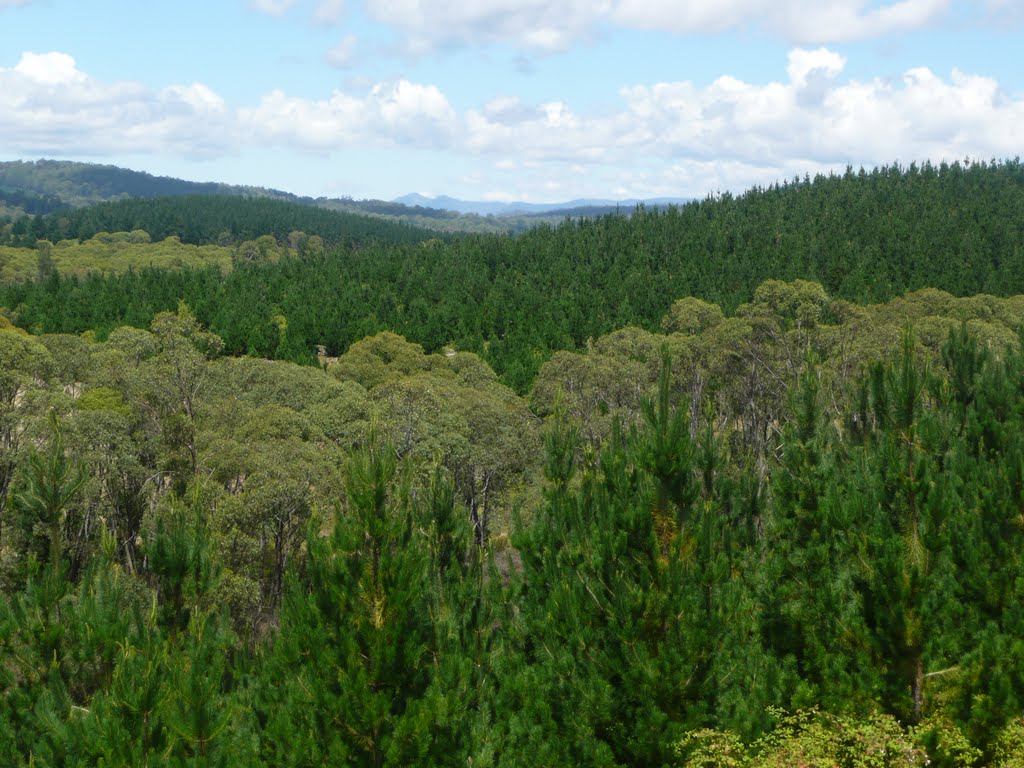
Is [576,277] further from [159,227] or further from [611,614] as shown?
[159,227]

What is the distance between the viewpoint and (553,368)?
157 ft

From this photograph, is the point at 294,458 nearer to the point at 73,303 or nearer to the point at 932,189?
the point at 73,303

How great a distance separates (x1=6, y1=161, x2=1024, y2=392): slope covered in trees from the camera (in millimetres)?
75812

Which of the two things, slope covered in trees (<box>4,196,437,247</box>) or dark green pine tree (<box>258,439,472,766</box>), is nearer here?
dark green pine tree (<box>258,439,472,766</box>)

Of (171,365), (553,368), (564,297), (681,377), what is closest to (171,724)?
(171,365)

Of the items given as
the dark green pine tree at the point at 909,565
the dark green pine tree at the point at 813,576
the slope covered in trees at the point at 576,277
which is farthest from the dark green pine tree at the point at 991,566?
the slope covered in trees at the point at 576,277

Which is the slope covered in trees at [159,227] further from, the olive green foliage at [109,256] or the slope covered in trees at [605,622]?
the slope covered in trees at [605,622]

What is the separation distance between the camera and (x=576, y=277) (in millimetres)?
95250

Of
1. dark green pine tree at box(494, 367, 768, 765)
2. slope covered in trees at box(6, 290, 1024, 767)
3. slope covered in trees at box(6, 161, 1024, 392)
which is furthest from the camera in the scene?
slope covered in trees at box(6, 161, 1024, 392)

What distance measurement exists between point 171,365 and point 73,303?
50.5 meters

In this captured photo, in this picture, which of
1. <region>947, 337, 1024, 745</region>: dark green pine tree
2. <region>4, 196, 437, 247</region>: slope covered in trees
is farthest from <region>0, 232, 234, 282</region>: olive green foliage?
<region>947, 337, 1024, 745</region>: dark green pine tree

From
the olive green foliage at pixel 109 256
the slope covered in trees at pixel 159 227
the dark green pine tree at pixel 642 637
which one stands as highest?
the slope covered in trees at pixel 159 227

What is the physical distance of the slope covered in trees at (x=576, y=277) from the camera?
75.8 meters

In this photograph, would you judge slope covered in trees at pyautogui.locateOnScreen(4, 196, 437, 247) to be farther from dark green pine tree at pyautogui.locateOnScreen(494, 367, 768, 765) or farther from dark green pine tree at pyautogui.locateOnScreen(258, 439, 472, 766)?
dark green pine tree at pyautogui.locateOnScreen(258, 439, 472, 766)
